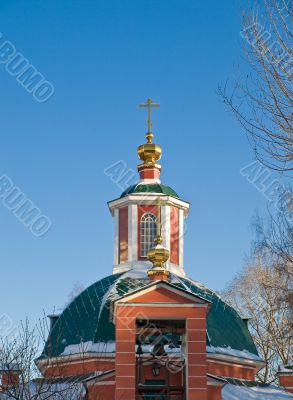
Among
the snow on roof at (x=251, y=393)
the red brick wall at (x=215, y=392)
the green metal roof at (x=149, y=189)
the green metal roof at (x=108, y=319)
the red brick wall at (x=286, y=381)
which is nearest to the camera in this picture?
the red brick wall at (x=215, y=392)

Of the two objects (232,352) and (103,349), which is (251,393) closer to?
(232,352)

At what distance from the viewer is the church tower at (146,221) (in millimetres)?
20531

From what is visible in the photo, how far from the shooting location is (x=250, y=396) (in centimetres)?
1622

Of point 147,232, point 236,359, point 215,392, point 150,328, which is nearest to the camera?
point 150,328

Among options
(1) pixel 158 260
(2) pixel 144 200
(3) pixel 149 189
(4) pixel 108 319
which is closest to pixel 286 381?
(1) pixel 158 260

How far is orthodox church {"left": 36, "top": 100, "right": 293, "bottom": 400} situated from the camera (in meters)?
13.6

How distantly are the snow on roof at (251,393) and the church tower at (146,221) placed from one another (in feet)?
14.4

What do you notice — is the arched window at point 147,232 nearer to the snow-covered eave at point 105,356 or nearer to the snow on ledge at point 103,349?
the snow on ledge at point 103,349

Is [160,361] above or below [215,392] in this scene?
above

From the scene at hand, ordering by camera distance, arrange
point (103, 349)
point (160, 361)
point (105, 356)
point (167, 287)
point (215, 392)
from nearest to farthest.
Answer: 1. point (167, 287)
2. point (160, 361)
3. point (215, 392)
4. point (105, 356)
5. point (103, 349)

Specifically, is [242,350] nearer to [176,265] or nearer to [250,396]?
[250,396]

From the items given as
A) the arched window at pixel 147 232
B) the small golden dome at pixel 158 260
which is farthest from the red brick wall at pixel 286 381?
the arched window at pixel 147 232

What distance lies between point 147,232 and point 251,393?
5.83 m

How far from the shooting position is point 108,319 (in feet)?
56.0
